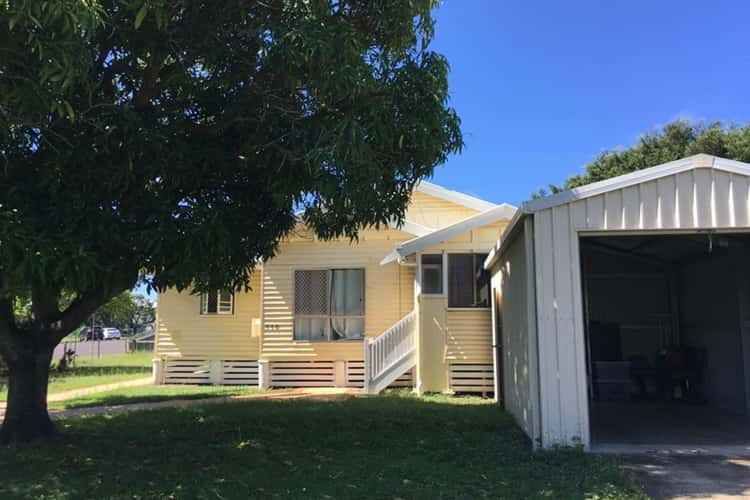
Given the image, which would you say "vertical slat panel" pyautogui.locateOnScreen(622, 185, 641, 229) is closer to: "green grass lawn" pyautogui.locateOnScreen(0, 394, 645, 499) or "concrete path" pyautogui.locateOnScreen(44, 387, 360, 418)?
"green grass lawn" pyautogui.locateOnScreen(0, 394, 645, 499)

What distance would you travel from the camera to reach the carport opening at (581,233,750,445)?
28.2ft

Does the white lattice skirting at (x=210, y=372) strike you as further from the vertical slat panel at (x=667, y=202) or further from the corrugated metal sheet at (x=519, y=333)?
the vertical slat panel at (x=667, y=202)

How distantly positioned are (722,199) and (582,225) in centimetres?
156

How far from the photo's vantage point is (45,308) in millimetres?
7332

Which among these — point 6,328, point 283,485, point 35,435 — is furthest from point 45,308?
point 283,485

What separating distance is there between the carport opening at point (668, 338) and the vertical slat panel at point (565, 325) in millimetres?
1265

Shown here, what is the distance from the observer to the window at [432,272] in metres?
12.2

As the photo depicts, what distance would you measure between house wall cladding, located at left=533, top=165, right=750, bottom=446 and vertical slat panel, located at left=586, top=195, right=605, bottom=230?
0.04 feet

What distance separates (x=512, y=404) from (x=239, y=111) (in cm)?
595

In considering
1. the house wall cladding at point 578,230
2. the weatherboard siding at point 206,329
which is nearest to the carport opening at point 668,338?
the house wall cladding at point 578,230

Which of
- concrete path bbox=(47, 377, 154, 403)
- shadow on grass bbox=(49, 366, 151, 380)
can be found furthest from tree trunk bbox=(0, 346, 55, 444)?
shadow on grass bbox=(49, 366, 151, 380)

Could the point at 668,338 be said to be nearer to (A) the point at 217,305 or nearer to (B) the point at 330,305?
(B) the point at 330,305

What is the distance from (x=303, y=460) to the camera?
6.27 metres

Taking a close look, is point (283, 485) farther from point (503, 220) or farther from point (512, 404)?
point (503, 220)
